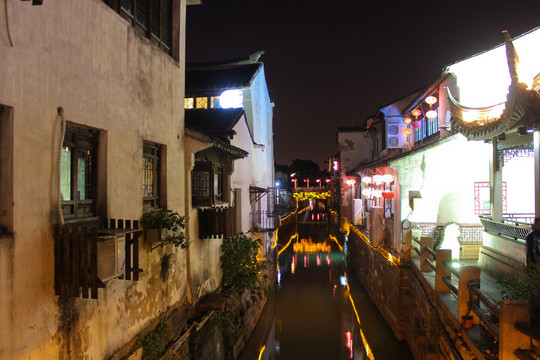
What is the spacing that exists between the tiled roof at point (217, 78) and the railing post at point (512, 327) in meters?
16.4

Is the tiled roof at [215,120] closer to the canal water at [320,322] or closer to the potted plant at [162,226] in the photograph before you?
the potted plant at [162,226]

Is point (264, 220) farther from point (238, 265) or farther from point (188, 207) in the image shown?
point (188, 207)

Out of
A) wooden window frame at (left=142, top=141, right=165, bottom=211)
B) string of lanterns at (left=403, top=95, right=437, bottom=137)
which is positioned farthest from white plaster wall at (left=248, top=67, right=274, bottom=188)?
wooden window frame at (left=142, top=141, right=165, bottom=211)

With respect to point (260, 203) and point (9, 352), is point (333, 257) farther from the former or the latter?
point (9, 352)

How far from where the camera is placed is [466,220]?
607 inches

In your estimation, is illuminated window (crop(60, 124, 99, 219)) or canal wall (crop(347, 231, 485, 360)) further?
canal wall (crop(347, 231, 485, 360))

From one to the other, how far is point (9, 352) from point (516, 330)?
722 centimetres

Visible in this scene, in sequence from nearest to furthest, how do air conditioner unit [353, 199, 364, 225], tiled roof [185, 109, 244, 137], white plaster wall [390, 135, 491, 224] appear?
tiled roof [185, 109, 244, 137], white plaster wall [390, 135, 491, 224], air conditioner unit [353, 199, 364, 225]

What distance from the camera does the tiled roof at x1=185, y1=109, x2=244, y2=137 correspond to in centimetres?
1320

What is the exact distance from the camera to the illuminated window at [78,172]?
5375mm

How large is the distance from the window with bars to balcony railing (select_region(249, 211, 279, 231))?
10365mm

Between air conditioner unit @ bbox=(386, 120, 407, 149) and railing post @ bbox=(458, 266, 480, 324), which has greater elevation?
air conditioner unit @ bbox=(386, 120, 407, 149)

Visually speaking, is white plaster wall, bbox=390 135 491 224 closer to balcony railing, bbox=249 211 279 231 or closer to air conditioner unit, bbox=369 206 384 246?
air conditioner unit, bbox=369 206 384 246

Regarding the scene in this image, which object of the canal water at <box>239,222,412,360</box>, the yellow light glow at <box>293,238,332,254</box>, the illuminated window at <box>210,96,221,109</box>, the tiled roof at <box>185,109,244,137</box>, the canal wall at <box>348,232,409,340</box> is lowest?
the yellow light glow at <box>293,238,332,254</box>
